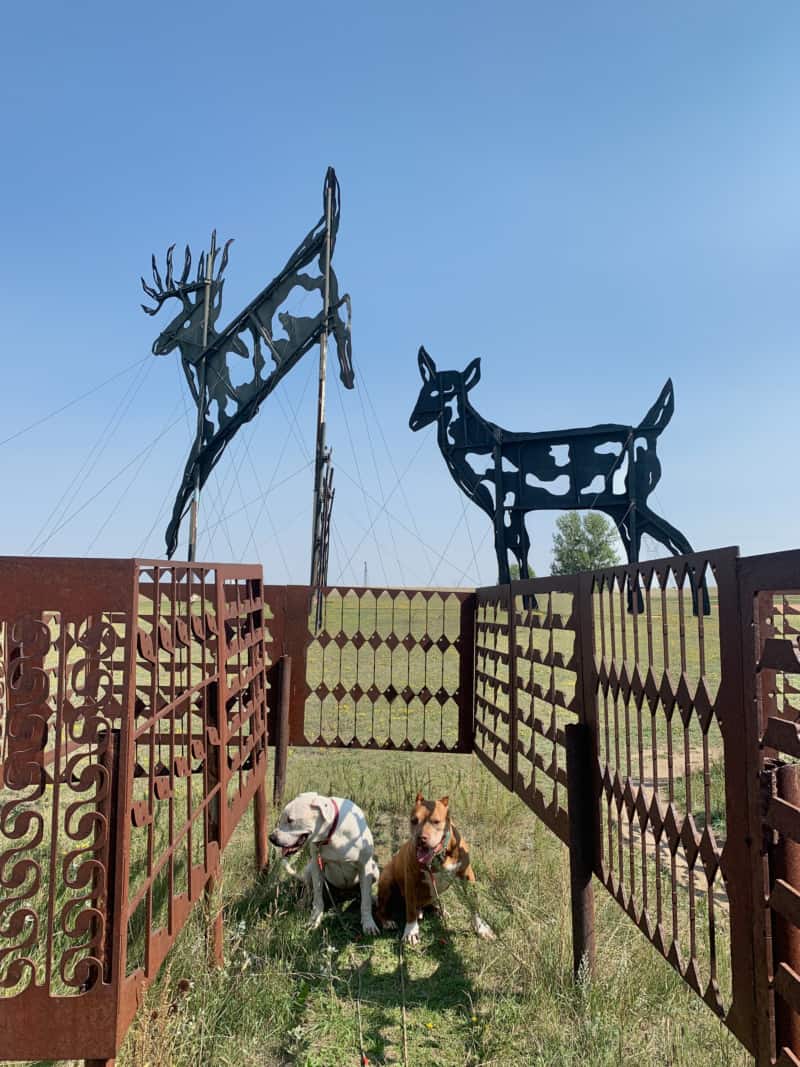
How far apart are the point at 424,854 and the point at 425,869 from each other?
26 centimetres

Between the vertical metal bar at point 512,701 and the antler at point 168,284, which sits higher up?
the antler at point 168,284

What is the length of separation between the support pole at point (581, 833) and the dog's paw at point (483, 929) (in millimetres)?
667

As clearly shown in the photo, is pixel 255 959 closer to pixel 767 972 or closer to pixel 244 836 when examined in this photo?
pixel 244 836

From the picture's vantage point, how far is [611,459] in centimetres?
1260

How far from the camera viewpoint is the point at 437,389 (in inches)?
515

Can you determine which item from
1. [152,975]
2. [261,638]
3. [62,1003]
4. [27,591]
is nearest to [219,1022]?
[152,975]

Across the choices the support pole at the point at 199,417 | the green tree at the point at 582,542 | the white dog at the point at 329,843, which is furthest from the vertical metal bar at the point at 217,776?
the green tree at the point at 582,542

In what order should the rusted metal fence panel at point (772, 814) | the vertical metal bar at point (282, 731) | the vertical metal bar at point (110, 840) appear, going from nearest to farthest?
1. the rusted metal fence panel at point (772, 814)
2. the vertical metal bar at point (110, 840)
3. the vertical metal bar at point (282, 731)

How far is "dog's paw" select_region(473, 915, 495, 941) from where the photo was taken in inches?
136

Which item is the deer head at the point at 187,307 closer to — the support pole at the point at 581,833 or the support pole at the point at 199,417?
the support pole at the point at 199,417

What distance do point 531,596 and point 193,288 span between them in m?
10.6

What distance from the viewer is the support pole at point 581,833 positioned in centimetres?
287

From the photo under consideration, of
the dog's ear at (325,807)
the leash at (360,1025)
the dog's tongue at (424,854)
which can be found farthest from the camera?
the dog's ear at (325,807)

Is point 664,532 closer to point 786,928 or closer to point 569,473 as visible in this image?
point 569,473
